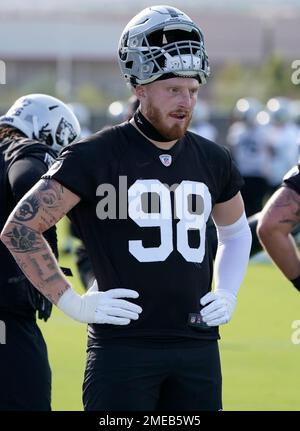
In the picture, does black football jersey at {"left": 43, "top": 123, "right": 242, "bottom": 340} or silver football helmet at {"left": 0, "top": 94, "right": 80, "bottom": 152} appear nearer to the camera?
black football jersey at {"left": 43, "top": 123, "right": 242, "bottom": 340}

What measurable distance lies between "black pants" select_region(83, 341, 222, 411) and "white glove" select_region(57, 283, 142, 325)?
128 mm

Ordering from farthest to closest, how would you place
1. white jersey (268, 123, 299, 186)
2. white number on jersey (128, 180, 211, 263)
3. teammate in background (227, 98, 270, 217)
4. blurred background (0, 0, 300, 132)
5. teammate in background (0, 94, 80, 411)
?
blurred background (0, 0, 300, 132) → white jersey (268, 123, 299, 186) → teammate in background (227, 98, 270, 217) → teammate in background (0, 94, 80, 411) → white number on jersey (128, 180, 211, 263)

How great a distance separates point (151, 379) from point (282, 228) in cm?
123

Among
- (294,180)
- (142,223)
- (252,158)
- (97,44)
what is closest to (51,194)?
(142,223)

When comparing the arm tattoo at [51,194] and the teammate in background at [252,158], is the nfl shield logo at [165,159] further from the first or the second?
the teammate in background at [252,158]

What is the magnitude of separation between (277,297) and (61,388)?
4.93 m

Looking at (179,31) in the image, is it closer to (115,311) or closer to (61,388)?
(115,311)

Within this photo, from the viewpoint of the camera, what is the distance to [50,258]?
4359 millimetres

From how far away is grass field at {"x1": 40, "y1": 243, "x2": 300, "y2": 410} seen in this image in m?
7.45

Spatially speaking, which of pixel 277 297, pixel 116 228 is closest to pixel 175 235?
pixel 116 228

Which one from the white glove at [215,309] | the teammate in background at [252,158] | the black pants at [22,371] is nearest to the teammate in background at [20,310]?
the black pants at [22,371]

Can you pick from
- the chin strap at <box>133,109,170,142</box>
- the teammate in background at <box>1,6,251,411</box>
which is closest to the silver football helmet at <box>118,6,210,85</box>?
the teammate in background at <box>1,6,251,411</box>

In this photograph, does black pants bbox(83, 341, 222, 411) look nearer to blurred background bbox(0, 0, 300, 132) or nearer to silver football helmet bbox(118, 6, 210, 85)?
silver football helmet bbox(118, 6, 210, 85)

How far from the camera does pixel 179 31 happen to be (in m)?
4.52
